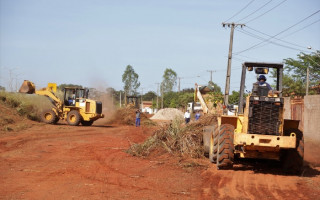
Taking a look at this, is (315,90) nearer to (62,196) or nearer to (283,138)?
(283,138)

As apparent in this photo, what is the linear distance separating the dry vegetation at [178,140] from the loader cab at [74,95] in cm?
1467

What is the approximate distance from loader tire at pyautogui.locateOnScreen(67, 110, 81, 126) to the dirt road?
1390 centimetres

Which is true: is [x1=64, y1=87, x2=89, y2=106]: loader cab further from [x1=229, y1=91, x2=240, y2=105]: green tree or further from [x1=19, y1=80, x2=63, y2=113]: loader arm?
[x1=229, y1=91, x2=240, y2=105]: green tree

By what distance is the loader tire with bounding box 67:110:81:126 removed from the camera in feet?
92.1

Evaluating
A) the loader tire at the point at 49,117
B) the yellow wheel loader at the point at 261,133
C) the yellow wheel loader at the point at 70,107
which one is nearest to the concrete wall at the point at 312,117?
the yellow wheel loader at the point at 261,133

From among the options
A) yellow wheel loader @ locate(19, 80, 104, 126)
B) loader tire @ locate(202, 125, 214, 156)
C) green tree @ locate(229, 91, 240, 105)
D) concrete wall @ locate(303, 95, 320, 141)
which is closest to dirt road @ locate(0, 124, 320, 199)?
loader tire @ locate(202, 125, 214, 156)

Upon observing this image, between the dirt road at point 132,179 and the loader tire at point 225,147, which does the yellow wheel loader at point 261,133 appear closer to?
the loader tire at point 225,147

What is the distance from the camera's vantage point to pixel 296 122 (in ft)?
35.9

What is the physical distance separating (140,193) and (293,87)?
106 ft

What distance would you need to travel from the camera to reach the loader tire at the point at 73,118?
92.1ft

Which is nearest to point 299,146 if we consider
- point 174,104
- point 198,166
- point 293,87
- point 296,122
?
point 296,122

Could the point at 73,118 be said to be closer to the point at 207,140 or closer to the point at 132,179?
the point at 207,140

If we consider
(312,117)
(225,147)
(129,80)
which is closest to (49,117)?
(312,117)

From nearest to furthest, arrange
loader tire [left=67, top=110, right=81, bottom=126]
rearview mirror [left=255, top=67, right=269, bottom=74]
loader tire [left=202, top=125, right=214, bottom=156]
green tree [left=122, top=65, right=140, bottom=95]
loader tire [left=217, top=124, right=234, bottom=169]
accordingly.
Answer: loader tire [left=217, top=124, right=234, bottom=169], rearview mirror [left=255, top=67, right=269, bottom=74], loader tire [left=202, top=125, right=214, bottom=156], loader tire [left=67, top=110, right=81, bottom=126], green tree [left=122, top=65, right=140, bottom=95]
